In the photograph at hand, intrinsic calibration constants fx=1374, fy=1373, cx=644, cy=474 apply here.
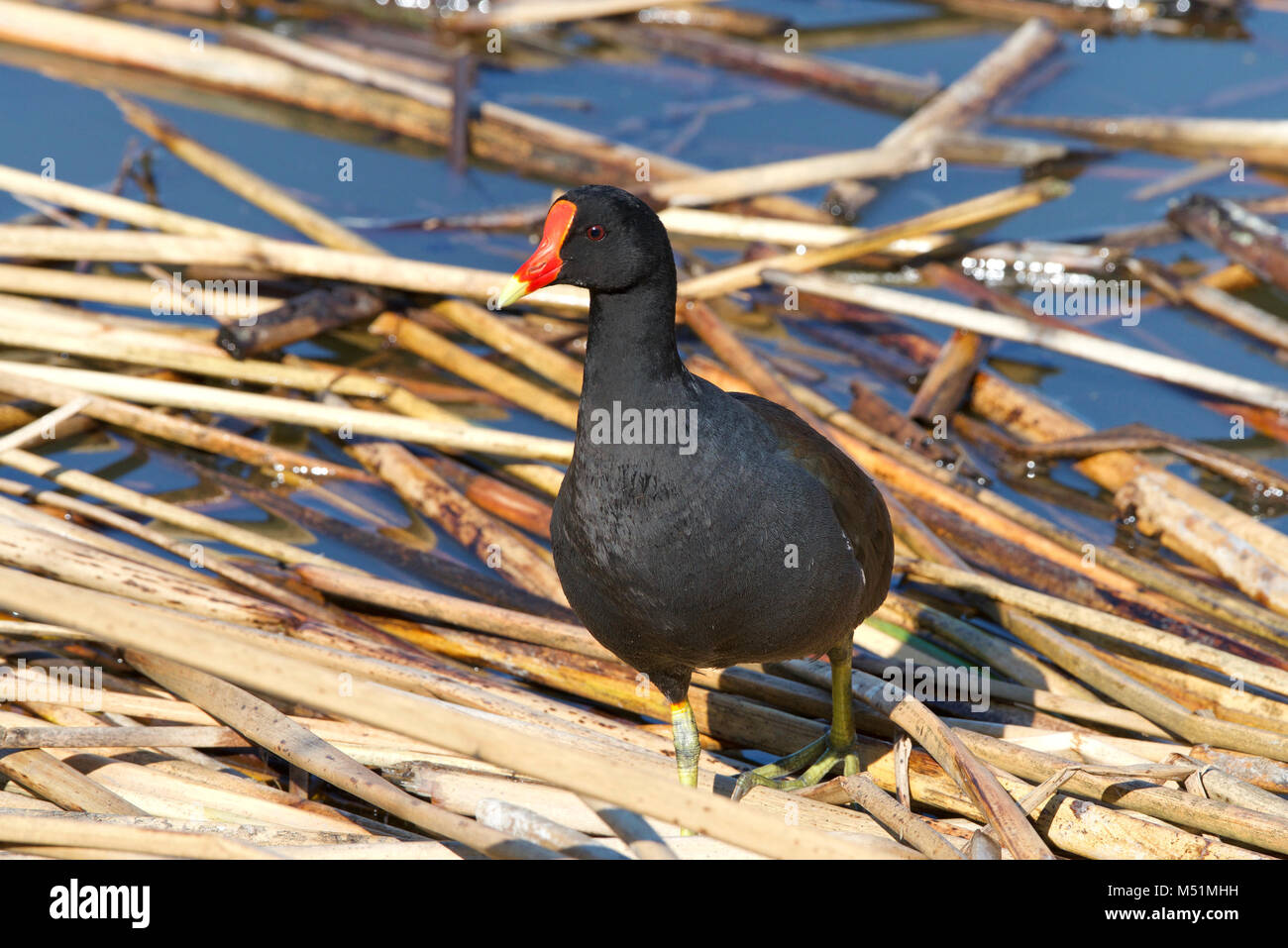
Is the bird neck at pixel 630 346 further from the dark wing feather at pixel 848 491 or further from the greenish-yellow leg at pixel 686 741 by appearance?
the greenish-yellow leg at pixel 686 741

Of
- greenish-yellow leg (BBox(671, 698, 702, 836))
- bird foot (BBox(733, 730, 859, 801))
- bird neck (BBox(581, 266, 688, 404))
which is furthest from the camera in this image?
bird foot (BBox(733, 730, 859, 801))

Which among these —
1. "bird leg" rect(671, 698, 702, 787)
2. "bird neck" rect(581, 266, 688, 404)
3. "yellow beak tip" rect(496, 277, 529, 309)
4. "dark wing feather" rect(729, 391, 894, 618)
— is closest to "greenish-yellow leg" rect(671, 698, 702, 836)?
"bird leg" rect(671, 698, 702, 787)

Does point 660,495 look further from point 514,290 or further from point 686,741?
point 686,741

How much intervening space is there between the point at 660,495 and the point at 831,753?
4.36 feet

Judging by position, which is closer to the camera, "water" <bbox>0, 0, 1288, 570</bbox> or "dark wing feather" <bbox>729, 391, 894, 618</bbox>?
"dark wing feather" <bbox>729, 391, 894, 618</bbox>

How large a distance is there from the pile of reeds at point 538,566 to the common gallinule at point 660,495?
1.43 feet

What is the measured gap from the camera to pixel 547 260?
331 cm

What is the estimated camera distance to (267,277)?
21.2 feet

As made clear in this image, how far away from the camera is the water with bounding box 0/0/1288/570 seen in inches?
256

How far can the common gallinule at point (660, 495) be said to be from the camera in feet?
10.7

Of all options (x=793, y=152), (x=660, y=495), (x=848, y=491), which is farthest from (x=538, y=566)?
(x=793, y=152)

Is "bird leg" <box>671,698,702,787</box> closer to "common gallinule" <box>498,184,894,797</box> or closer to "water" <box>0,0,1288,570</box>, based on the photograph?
"common gallinule" <box>498,184,894,797</box>

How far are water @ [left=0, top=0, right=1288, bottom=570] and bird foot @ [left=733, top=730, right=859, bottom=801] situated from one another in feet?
6.37

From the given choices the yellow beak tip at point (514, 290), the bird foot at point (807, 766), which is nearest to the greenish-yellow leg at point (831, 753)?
the bird foot at point (807, 766)
